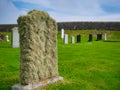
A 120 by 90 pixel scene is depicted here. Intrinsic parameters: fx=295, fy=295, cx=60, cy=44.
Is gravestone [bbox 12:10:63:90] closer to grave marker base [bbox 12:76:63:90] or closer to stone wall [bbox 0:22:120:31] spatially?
grave marker base [bbox 12:76:63:90]

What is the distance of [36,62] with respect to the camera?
8273 millimetres

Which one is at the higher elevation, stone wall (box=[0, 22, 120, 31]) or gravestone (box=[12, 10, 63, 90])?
stone wall (box=[0, 22, 120, 31])

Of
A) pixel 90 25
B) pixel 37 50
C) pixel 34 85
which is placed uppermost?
pixel 90 25

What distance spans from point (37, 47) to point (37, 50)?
0.08m

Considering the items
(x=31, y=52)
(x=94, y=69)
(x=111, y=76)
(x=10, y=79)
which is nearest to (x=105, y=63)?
(x=94, y=69)

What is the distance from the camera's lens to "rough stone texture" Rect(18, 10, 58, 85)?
7992mm

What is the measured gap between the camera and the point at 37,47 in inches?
326

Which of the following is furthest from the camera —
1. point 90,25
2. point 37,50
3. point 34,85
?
point 90,25

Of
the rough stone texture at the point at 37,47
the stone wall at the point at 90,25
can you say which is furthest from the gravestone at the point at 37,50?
the stone wall at the point at 90,25

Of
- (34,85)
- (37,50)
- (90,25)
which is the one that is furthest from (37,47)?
(90,25)

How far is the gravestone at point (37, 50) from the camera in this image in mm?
7992

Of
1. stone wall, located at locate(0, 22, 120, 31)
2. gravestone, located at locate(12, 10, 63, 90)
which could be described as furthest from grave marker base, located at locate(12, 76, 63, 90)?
stone wall, located at locate(0, 22, 120, 31)

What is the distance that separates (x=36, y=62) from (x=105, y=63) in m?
6.19

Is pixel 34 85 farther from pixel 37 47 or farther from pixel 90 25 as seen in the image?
pixel 90 25
